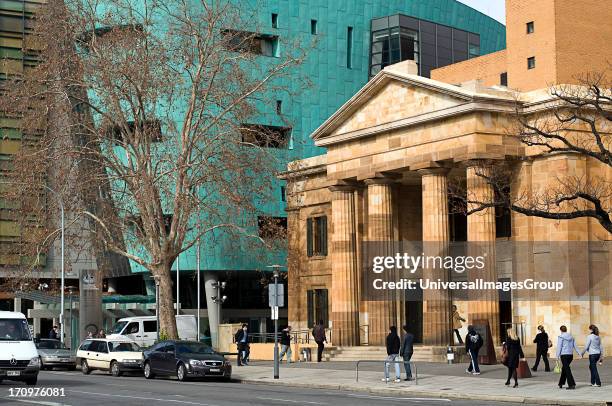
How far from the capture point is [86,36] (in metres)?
45.5

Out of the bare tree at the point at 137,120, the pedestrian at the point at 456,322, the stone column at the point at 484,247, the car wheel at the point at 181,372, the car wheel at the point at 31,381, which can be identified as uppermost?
the bare tree at the point at 137,120

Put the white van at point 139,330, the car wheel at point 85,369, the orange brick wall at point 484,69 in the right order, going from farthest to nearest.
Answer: the orange brick wall at point 484,69
the white van at point 139,330
the car wheel at point 85,369

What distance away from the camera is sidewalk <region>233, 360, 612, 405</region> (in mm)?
26609

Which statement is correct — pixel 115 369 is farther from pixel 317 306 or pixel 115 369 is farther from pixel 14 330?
pixel 317 306

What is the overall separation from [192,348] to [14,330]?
842 centimetres

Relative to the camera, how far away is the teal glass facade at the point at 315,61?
254 ft

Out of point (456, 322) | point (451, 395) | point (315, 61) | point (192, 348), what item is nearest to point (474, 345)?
point (451, 395)

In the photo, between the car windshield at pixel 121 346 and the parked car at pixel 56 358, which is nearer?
the car windshield at pixel 121 346

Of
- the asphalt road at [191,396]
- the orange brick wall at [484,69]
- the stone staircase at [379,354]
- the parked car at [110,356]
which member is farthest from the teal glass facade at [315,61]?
the asphalt road at [191,396]

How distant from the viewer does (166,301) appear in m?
46.0

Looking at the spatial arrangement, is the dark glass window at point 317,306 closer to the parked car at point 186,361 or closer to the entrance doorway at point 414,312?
the entrance doorway at point 414,312

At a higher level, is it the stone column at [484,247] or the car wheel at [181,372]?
the stone column at [484,247]

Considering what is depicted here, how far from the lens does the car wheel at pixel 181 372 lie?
3569 cm

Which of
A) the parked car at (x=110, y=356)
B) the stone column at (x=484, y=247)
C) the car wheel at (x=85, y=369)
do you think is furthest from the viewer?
the stone column at (x=484, y=247)
